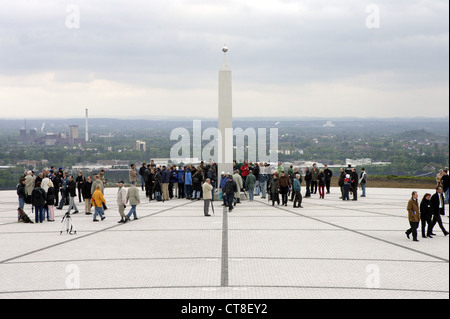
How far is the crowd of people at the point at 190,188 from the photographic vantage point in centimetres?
1902

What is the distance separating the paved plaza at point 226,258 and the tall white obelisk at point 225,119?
6758 millimetres

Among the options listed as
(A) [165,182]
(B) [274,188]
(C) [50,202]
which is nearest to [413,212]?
(B) [274,188]

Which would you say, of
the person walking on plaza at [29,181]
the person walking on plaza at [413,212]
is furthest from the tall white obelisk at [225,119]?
the person walking on plaza at [413,212]

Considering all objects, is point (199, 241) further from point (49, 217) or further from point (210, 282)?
point (49, 217)

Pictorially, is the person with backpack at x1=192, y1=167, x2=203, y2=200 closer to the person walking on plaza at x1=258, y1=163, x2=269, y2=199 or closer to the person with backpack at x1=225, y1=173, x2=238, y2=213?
the person walking on plaza at x1=258, y1=163, x2=269, y2=199

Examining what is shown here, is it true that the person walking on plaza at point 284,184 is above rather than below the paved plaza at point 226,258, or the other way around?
above

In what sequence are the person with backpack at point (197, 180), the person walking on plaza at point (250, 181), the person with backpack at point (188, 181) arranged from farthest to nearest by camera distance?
the person with backpack at point (188, 181) < the person with backpack at point (197, 180) < the person walking on plaza at point (250, 181)

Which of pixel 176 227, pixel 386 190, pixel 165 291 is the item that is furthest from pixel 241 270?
pixel 386 190

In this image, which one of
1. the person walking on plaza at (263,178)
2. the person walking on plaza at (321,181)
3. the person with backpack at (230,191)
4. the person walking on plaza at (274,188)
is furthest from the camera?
the person walking on plaza at (321,181)

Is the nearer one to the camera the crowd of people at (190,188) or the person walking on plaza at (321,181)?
the crowd of people at (190,188)

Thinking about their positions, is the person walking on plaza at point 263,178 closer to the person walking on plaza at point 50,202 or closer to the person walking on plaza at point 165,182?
the person walking on plaza at point 165,182

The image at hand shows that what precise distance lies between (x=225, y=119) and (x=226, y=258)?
50.0 ft

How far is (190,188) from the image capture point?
89.7 ft

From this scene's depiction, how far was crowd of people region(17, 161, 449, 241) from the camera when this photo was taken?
749 inches
